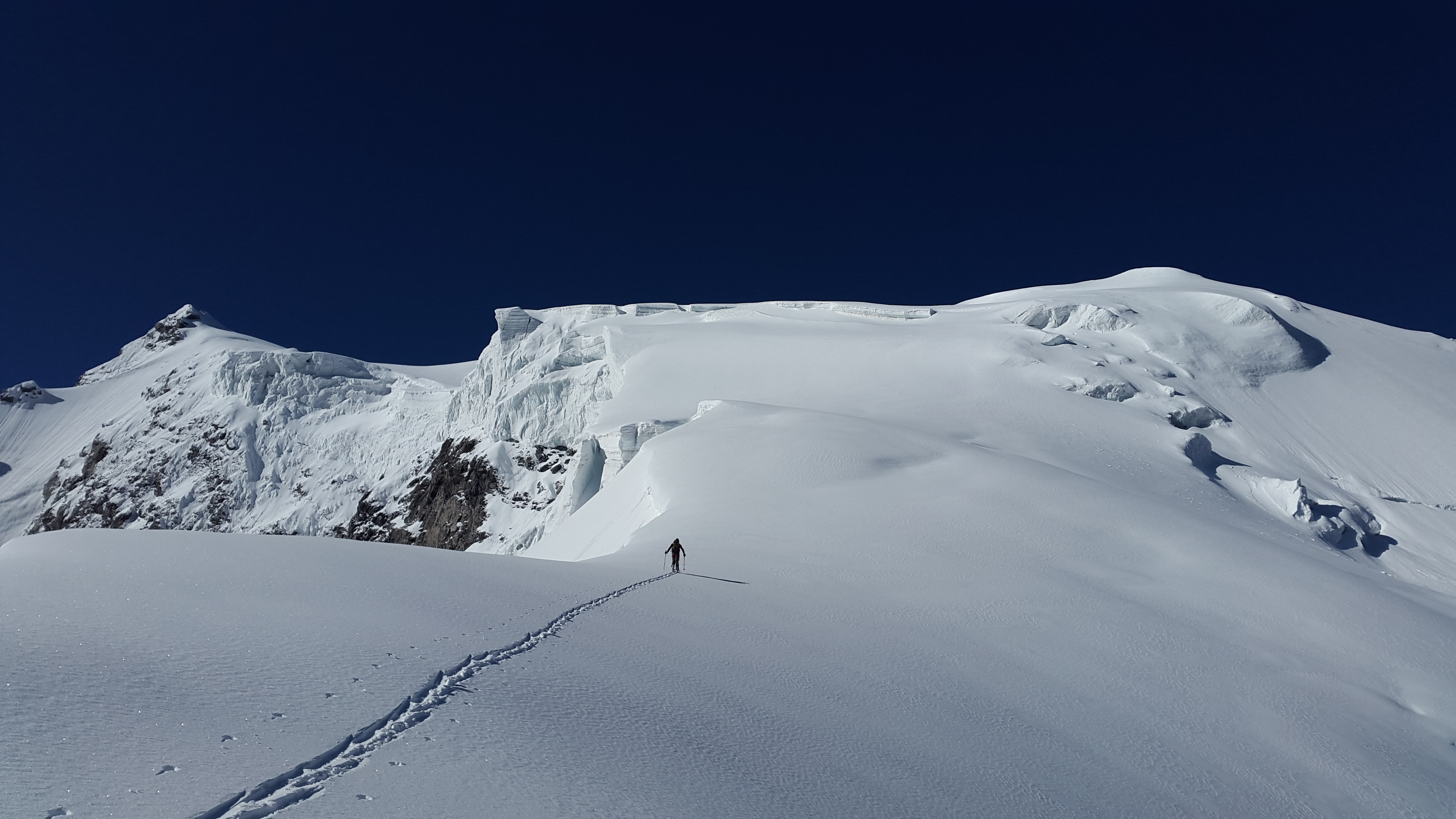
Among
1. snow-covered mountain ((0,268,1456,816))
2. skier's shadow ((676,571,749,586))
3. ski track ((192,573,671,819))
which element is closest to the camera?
ski track ((192,573,671,819))

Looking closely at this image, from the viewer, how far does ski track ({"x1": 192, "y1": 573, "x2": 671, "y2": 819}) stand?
15.5 ft

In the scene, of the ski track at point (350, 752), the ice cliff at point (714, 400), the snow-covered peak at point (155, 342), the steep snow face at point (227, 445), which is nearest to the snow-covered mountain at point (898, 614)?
the ski track at point (350, 752)

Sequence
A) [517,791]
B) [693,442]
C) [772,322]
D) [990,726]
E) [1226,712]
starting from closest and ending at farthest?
[517,791], [990,726], [1226,712], [693,442], [772,322]

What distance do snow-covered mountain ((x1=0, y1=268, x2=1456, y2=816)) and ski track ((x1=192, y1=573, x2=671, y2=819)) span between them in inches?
1.4

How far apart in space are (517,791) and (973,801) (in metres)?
3.98

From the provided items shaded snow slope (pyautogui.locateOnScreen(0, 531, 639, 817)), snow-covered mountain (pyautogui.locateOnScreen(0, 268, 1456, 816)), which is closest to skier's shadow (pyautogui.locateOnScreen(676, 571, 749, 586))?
snow-covered mountain (pyautogui.locateOnScreen(0, 268, 1456, 816))

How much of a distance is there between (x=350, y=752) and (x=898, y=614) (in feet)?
28.0

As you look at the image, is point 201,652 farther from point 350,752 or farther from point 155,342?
point 155,342

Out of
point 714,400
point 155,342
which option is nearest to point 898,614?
point 714,400

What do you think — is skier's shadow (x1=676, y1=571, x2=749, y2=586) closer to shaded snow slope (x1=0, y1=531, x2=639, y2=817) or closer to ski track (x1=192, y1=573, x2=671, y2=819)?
shaded snow slope (x1=0, y1=531, x2=639, y2=817)

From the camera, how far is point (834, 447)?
23922mm

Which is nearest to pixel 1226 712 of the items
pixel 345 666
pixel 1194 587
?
pixel 1194 587

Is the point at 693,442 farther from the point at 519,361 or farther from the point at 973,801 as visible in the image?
the point at 519,361

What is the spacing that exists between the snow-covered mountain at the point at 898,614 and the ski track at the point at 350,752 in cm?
4
